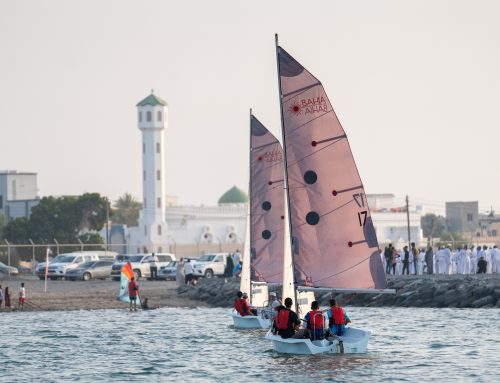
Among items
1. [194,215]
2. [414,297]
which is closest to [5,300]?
[414,297]

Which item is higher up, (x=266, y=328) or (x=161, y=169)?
(x=161, y=169)

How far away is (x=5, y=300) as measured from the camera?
194ft

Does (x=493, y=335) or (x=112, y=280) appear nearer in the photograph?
(x=493, y=335)

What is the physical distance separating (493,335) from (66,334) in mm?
14580

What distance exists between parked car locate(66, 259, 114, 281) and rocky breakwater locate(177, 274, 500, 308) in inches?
633

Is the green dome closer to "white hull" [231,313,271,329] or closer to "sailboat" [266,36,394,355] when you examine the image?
"white hull" [231,313,271,329]

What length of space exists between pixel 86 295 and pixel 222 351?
29.8 meters

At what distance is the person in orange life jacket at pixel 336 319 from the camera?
1320 inches

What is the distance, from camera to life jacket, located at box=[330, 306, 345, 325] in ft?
110

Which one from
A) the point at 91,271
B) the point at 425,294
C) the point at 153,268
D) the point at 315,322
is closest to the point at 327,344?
the point at 315,322

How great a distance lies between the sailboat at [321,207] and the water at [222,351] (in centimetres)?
130

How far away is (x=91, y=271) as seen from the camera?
3285 inches

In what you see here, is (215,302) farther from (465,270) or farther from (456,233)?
(456,233)

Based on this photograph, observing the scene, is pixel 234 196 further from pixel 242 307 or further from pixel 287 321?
pixel 287 321
